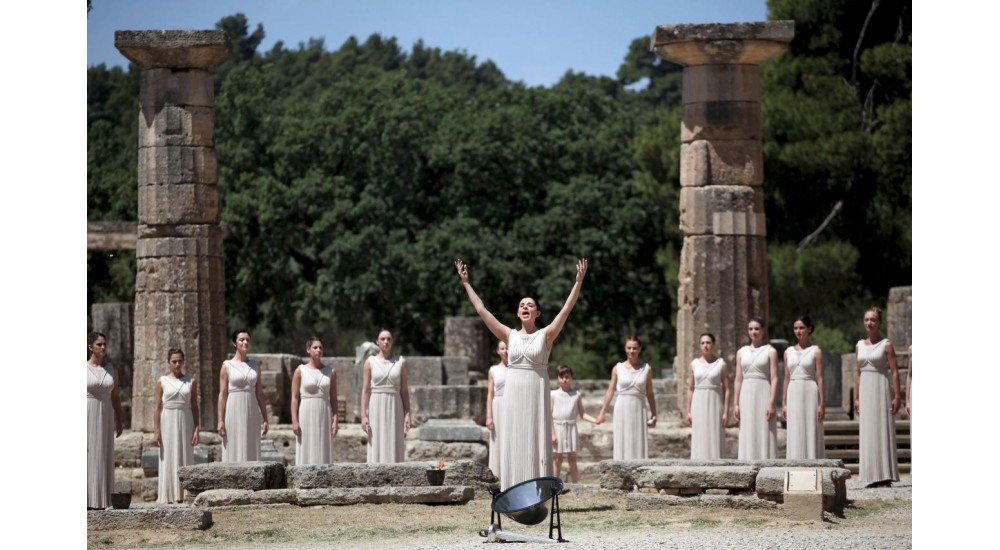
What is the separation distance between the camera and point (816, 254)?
105ft

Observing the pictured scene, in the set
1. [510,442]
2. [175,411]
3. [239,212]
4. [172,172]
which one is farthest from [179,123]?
[239,212]

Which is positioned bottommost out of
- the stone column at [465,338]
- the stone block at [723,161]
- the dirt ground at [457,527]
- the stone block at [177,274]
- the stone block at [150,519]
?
the dirt ground at [457,527]

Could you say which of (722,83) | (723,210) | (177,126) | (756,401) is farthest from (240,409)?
(722,83)

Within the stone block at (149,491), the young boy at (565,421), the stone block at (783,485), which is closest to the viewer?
the stone block at (783,485)

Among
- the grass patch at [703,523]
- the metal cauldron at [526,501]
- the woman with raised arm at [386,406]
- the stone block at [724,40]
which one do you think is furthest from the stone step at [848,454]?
the metal cauldron at [526,501]

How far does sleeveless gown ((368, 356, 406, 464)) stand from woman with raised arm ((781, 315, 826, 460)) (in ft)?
12.4

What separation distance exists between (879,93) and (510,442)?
21.0 m

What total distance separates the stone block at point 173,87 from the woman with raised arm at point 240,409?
4.90 meters

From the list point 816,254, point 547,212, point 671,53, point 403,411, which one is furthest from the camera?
point 547,212

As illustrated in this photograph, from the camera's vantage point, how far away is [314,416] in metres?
16.9

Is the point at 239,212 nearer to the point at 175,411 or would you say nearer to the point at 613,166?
the point at 613,166

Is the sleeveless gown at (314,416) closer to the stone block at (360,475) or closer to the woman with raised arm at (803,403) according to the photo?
the stone block at (360,475)

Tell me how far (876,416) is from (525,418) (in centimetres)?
487

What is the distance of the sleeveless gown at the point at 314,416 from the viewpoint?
1680 centimetres
